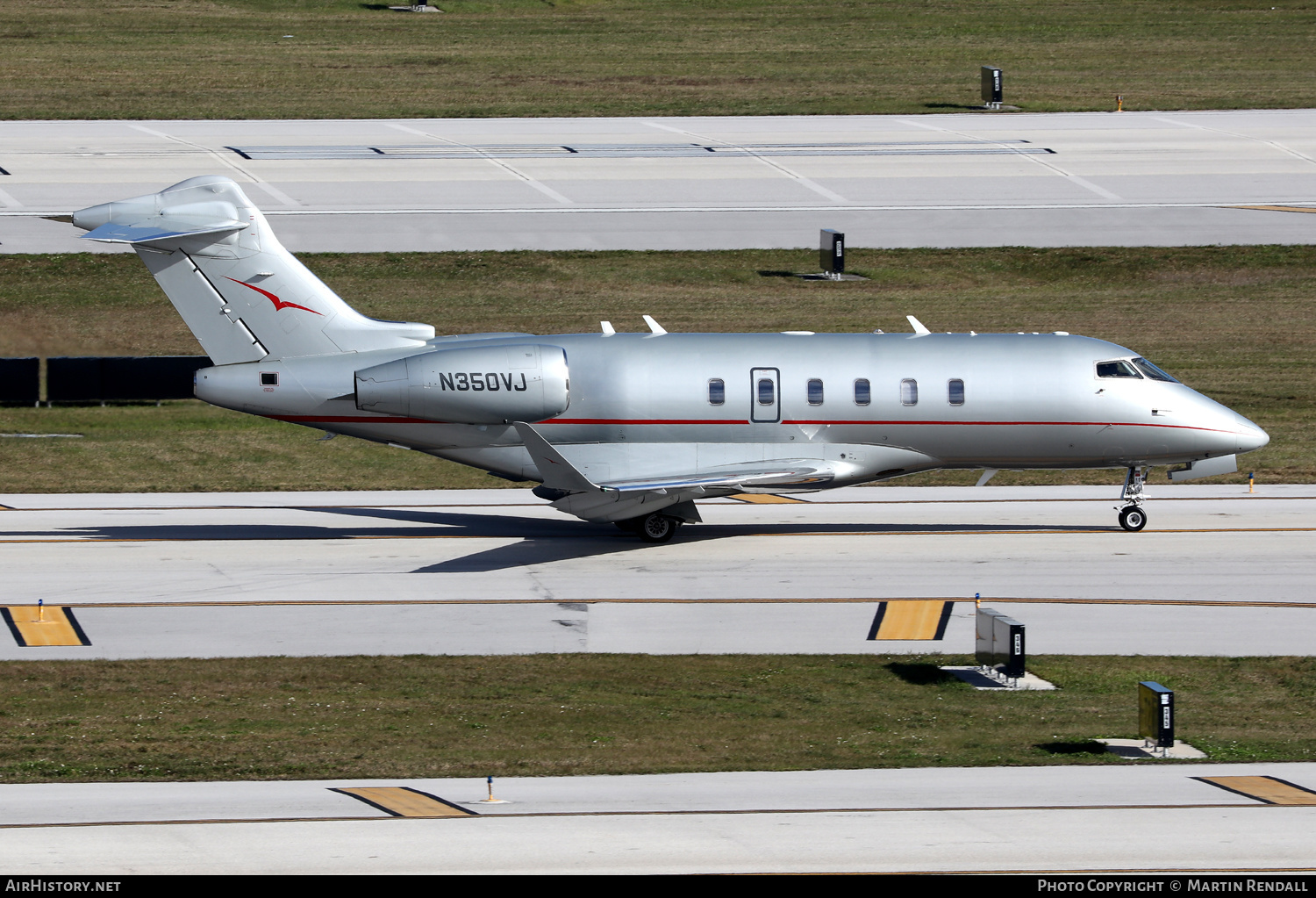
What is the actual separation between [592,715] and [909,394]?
1185 cm

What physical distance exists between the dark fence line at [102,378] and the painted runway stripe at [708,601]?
15.9 m

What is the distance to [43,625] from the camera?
82.8ft

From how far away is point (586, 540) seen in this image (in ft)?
103

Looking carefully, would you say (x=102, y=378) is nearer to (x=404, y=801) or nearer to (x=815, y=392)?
(x=815, y=392)

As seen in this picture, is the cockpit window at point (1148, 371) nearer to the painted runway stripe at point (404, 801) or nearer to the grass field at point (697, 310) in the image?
the grass field at point (697, 310)

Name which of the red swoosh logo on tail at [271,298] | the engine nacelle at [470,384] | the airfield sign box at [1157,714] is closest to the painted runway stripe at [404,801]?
the airfield sign box at [1157,714]

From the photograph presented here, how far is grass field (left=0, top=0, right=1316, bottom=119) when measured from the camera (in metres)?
72.9

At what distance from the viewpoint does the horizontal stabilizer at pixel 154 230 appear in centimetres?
2947

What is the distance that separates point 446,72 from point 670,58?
11345 millimetres

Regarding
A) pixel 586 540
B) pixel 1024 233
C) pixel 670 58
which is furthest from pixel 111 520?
pixel 670 58

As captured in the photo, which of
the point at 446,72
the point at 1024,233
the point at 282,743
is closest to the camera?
the point at 282,743

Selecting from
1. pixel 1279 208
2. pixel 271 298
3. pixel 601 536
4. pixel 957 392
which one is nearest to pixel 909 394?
pixel 957 392

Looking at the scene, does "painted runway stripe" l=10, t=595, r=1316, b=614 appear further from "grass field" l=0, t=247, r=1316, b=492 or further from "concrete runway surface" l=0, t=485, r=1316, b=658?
"grass field" l=0, t=247, r=1316, b=492
